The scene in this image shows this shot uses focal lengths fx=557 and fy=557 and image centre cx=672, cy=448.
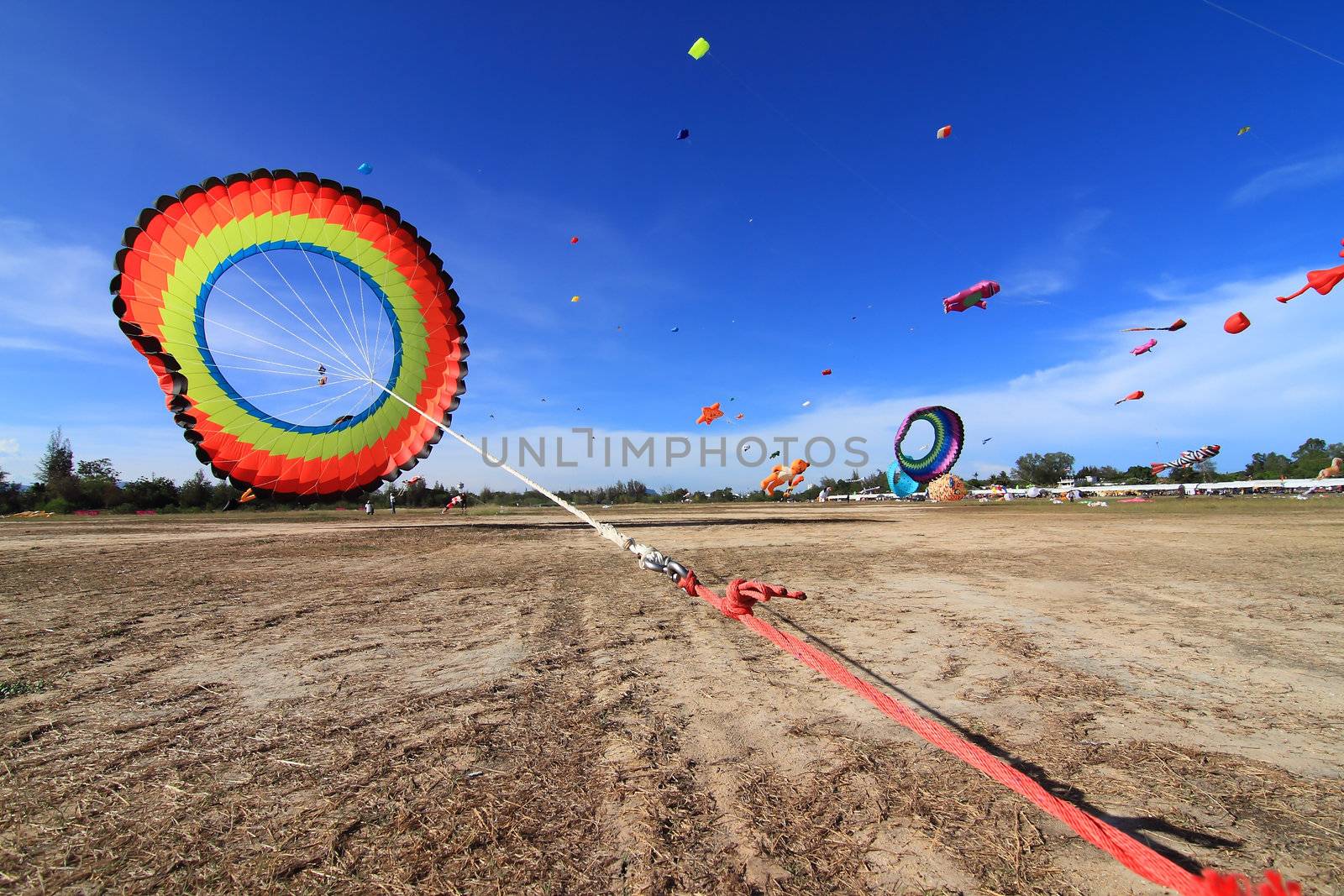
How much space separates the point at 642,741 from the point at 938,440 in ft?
137

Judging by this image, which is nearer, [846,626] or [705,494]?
[846,626]

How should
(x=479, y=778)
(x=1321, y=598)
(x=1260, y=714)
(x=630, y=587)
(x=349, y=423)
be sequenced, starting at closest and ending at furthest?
1. (x=479, y=778)
2. (x=1260, y=714)
3. (x=1321, y=598)
4. (x=630, y=587)
5. (x=349, y=423)

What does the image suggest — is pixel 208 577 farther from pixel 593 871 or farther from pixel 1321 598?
pixel 1321 598

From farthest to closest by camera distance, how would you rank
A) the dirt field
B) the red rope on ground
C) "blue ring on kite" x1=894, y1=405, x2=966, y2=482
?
"blue ring on kite" x1=894, y1=405, x2=966, y2=482 < the dirt field < the red rope on ground

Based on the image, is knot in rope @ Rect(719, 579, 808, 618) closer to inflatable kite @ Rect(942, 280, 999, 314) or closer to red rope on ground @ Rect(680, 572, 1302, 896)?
red rope on ground @ Rect(680, 572, 1302, 896)

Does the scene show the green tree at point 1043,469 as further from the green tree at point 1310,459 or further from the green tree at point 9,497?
the green tree at point 9,497

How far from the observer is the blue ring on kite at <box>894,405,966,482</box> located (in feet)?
127

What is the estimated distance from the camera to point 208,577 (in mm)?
8922

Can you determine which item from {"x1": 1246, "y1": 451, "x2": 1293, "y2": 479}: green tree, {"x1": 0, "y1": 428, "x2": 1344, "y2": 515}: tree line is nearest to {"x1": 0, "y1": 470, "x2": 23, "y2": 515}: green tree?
{"x1": 0, "y1": 428, "x2": 1344, "y2": 515}: tree line

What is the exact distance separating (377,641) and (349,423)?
25.5ft

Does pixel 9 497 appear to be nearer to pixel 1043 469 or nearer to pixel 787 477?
pixel 787 477

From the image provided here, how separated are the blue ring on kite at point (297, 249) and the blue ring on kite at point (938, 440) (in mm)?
34707

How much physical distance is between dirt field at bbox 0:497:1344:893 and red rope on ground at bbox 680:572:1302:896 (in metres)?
0.31

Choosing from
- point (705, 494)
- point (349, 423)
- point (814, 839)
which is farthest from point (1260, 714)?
point (705, 494)
